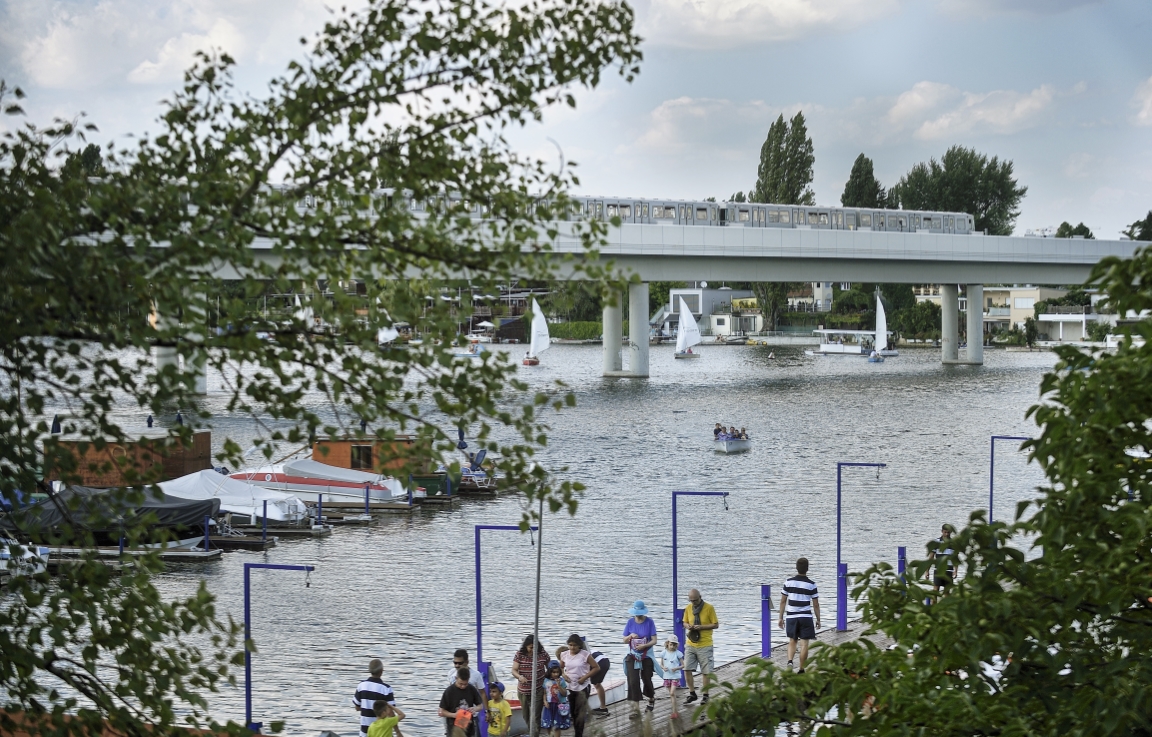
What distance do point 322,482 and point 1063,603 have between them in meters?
31.0

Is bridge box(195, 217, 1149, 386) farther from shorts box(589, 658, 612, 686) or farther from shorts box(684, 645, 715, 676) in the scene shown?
shorts box(589, 658, 612, 686)

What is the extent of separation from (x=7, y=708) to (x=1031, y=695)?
189 inches

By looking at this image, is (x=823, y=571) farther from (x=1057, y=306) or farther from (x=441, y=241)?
(x=1057, y=306)

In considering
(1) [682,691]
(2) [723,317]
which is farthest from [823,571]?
(2) [723,317]

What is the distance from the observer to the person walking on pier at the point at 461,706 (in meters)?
12.7

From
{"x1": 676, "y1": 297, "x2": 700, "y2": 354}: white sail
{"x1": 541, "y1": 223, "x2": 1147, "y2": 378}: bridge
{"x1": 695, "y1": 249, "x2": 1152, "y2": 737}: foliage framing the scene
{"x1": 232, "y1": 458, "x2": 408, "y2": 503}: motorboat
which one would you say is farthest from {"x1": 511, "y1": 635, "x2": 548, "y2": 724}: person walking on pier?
{"x1": 676, "y1": 297, "x2": 700, "y2": 354}: white sail

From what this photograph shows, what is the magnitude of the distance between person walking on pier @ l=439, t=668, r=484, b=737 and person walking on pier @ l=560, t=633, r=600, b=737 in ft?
3.41

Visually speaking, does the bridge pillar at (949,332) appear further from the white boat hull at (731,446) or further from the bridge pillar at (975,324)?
the white boat hull at (731,446)

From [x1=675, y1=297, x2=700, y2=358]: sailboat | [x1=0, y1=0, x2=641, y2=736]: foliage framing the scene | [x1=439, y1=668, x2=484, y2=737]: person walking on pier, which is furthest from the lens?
[x1=675, y1=297, x2=700, y2=358]: sailboat

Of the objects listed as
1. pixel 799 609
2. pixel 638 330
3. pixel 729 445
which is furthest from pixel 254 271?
pixel 638 330

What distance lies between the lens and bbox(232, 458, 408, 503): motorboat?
34656 mm

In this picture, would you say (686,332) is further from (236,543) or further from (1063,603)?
(1063,603)

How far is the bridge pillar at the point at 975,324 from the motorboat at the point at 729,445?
49590 mm

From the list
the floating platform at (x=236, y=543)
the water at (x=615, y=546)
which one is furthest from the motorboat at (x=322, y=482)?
the floating platform at (x=236, y=543)
